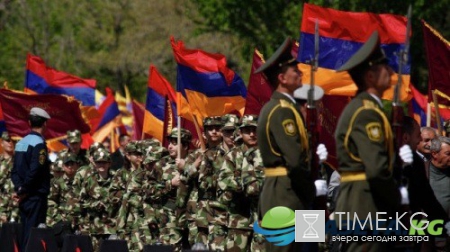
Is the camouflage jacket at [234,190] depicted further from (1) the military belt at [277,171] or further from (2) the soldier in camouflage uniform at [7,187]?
(2) the soldier in camouflage uniform at [7,187]

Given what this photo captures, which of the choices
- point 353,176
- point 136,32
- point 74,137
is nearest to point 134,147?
point 74,137

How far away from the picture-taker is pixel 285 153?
1198 cm

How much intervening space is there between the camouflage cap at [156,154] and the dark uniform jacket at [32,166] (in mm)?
1405

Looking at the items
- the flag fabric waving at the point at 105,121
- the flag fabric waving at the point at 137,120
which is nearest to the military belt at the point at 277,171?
the flag fabric waving at the point at 137,120

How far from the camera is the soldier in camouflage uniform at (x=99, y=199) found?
22.1 m

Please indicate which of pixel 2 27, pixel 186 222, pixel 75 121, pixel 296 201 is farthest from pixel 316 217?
pixel 2 27

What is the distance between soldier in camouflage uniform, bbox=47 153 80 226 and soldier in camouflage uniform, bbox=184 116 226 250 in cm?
498

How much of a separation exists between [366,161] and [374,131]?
0.81ft

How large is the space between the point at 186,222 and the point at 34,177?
7.25 feet

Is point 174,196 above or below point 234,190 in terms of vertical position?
above

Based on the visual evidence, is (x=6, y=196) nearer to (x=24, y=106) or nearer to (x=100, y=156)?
(x=24, y=106)

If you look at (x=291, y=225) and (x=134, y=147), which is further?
(x=134, y=147)

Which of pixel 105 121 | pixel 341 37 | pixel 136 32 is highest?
pixel 136 32

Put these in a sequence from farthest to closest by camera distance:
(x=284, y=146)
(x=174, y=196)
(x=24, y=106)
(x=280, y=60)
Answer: (x=24, y=106) → (x=174, y=196) → (x=280, y=60) → (x=284, y=146)
